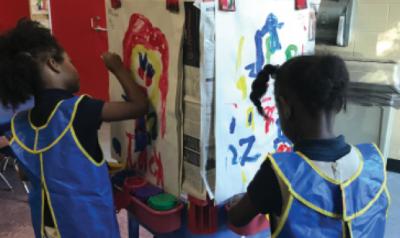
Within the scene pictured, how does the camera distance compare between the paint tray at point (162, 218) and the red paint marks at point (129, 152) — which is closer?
the paint tray at point (162, 218)

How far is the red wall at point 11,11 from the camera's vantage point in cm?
395

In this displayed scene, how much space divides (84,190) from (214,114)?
38 cm

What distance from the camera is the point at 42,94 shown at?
1.08 m

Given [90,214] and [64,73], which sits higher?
[64,73]

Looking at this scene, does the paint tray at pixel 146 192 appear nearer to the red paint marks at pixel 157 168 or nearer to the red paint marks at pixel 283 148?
the red paint marks at pixel 157 168

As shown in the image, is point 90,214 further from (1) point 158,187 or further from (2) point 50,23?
(2) point 50,23

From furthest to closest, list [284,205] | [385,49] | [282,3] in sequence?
[385,49]
[282,3]
[284,205]

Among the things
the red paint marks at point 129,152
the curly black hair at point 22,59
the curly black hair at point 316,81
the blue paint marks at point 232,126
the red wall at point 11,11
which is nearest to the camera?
the curly black hair at point 316,81

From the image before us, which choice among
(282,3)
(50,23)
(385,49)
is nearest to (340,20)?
(385,49)

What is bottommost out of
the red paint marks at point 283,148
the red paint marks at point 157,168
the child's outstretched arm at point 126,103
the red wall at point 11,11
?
the red paint marks at point 157,168

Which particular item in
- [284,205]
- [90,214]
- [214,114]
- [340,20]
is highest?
[340,20]

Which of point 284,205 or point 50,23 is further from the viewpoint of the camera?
point 50,23

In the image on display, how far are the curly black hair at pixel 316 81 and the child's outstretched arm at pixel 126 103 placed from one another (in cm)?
35

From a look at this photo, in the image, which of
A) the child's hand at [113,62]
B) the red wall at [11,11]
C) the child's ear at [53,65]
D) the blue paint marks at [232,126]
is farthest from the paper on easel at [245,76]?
the red wall at [11,11]
